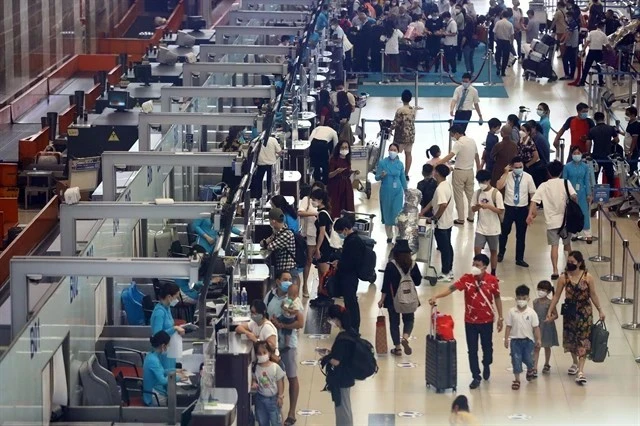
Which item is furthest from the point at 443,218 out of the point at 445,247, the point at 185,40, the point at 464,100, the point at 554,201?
the point at 185,40

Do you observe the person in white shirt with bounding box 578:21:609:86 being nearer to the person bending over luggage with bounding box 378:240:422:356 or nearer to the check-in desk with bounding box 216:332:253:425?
the person bending over luggage with bounding box 378:240:422:356

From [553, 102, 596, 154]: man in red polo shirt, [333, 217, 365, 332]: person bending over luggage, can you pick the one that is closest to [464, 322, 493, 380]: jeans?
[333, 217, 365, 332]: person bending over luggage

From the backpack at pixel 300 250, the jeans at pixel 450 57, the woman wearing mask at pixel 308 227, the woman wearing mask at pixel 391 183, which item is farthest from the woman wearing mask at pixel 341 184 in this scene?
the jeans at pixel 450 57

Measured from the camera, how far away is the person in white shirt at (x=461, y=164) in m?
19.0

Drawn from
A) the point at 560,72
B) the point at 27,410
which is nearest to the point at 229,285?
the point at 27,410

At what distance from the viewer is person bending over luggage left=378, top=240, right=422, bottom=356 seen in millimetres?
14383

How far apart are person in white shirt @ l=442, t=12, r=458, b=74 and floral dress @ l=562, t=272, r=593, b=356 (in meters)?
17.9

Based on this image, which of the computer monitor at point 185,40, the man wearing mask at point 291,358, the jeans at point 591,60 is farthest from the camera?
the jeans at point 591,60

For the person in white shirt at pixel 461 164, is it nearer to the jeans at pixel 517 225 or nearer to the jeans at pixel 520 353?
the jeans at pixel 517 225

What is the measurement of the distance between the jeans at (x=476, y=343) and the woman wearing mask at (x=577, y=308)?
0.64 metres

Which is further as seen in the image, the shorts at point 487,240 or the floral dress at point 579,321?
the shorts at point 487,240

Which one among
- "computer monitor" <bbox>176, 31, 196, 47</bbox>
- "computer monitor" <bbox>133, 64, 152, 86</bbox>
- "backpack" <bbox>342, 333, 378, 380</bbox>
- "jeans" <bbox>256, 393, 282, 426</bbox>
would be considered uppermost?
"computer monitor" <bbox>176, 31, 196, 47</bbox>

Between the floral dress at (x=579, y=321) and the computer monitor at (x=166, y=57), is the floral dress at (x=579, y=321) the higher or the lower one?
the lower one

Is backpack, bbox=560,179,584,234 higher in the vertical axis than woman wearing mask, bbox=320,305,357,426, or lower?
higher
